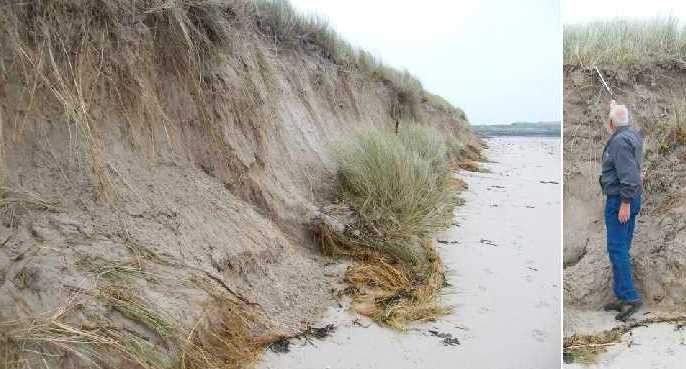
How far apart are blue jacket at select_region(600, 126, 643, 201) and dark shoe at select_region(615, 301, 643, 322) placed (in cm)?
69

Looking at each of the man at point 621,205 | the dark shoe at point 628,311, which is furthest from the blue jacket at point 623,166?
the dark shoe at point 628,311

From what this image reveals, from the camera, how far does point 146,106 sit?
356 cm

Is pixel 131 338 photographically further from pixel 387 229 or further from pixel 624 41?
pixel 624 41

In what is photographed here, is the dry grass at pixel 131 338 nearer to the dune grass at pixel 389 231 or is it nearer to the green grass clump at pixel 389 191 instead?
the dune grass at pixel 389 231

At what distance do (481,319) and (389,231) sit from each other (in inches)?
48.1

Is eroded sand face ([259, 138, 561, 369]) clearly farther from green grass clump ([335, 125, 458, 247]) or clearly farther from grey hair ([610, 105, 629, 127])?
grey hair ([610, 105, 629, 127])

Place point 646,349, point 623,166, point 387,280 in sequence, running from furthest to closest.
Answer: point 387,280 < point 623,166 < point 646,349

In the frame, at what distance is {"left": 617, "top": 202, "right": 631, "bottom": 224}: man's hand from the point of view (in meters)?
3.19

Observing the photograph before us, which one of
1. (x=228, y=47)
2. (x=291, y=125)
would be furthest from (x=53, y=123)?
(x=291, y=125)

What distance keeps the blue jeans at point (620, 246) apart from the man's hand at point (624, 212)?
8 centimetres

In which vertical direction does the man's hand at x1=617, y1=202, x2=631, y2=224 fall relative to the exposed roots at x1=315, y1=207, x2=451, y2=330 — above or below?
above

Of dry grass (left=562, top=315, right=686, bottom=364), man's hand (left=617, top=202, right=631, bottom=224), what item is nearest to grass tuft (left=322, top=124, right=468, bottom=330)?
dry grass (left=562, top=315, right=686, bottom=364)

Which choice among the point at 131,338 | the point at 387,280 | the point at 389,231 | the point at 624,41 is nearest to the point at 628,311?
the point at 387,280

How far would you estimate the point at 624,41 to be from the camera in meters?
4.06
